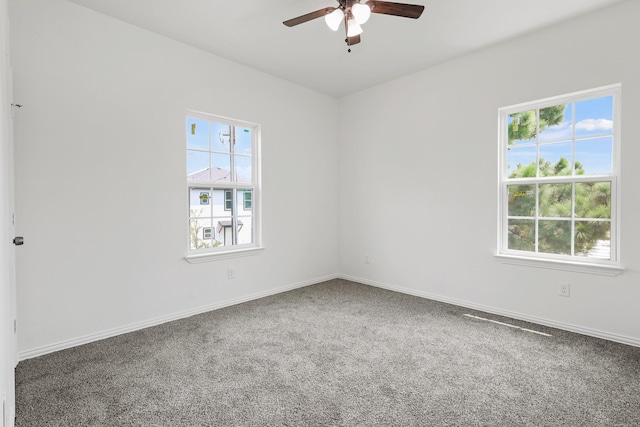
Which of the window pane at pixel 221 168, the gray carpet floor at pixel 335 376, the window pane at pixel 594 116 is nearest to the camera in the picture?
the gray carpet floor at pixel 335 376

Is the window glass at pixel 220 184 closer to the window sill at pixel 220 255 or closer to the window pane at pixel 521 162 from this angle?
the window sill at pixel 220 255

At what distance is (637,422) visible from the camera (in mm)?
1729

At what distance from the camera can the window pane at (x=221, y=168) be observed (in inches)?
143

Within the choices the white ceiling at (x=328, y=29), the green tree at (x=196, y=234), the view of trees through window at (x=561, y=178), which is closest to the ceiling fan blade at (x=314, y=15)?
the white ceiling at (x=328, y=29)

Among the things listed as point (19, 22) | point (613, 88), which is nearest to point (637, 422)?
point (613, 88)

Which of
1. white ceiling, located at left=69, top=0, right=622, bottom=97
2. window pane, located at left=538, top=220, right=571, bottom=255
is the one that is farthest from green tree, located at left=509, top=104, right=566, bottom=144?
window pane, located at left=538, top=220, right=571, bottom=255

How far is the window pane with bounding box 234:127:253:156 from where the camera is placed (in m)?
3.87

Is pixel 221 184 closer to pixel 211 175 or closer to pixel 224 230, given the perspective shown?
pixel 211 175

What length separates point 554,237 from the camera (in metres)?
3.11

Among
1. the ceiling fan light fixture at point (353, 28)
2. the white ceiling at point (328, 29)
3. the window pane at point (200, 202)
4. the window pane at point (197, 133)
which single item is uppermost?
the white ceiling at point (328, 29)

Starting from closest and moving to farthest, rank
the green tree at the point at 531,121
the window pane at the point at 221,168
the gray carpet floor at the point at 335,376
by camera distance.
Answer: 1. the gray carpet floor at the point at 335,376
2. the green tree at the point at 531,121
3. the window pane at the point at 221,168

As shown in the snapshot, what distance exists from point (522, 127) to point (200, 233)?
3428 millimetres

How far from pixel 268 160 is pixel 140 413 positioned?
2.85 meters

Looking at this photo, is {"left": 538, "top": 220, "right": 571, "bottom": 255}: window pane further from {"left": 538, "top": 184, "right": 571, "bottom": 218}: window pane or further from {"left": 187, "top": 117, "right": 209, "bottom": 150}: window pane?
{"left": 187, "top": 117, "right": 209, "bottom": 150}: window pane
